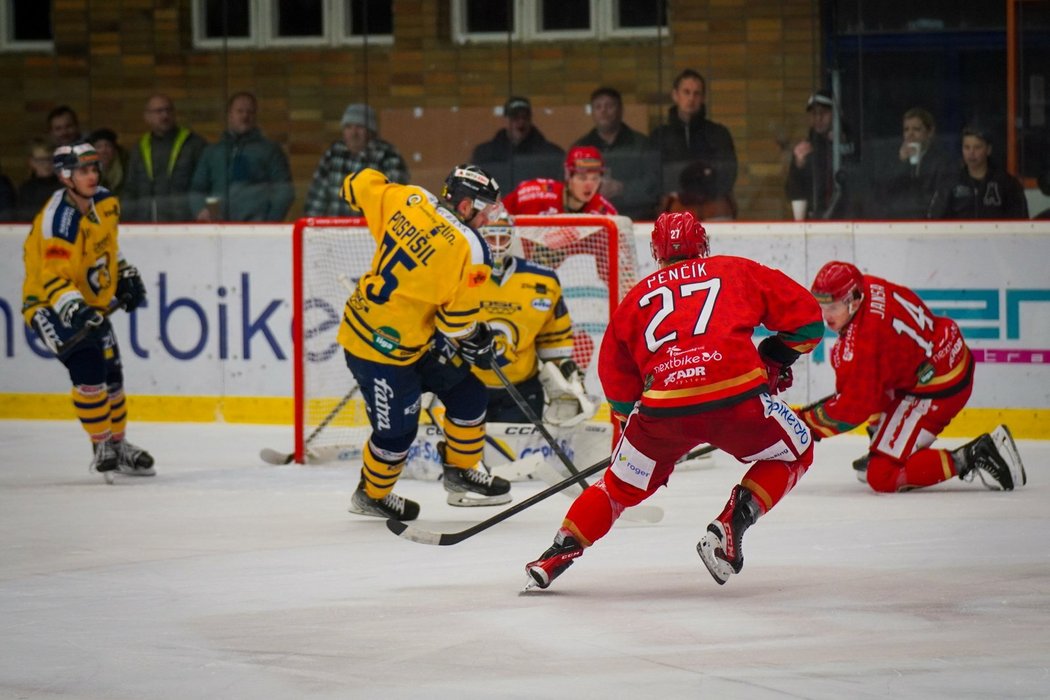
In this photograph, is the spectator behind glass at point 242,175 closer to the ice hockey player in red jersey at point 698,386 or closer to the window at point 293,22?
the window at point 293,22

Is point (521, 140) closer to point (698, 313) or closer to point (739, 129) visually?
point (739, 129)

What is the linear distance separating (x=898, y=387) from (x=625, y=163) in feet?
7.93

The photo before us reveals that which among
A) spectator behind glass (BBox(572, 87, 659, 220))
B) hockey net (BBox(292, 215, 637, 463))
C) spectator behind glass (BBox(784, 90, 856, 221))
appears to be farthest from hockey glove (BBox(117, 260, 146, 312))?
spectator behind glass (BBox(784, 90, 856, 221))

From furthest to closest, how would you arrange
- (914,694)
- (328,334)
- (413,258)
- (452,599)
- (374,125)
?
(374,125), (328,334), (413,258), (452,599), (914,694)

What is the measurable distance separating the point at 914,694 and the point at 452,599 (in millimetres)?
1375

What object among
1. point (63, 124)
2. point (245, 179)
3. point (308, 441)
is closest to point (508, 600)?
point (308, 441)

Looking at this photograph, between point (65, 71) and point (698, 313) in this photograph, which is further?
point (65, 71)

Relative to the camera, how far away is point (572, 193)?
7465 millimetres

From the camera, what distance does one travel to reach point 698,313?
4.09 metres

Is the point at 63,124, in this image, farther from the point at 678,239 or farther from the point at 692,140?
the point at 678,239

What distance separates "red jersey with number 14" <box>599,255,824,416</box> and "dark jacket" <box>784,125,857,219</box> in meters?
3.49

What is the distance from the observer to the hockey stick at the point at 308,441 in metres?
6.88

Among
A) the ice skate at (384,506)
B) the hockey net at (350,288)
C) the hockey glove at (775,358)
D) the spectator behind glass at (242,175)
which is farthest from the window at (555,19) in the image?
the hockey glove at (775,358)

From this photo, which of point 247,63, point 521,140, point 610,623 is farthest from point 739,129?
point 610,623
